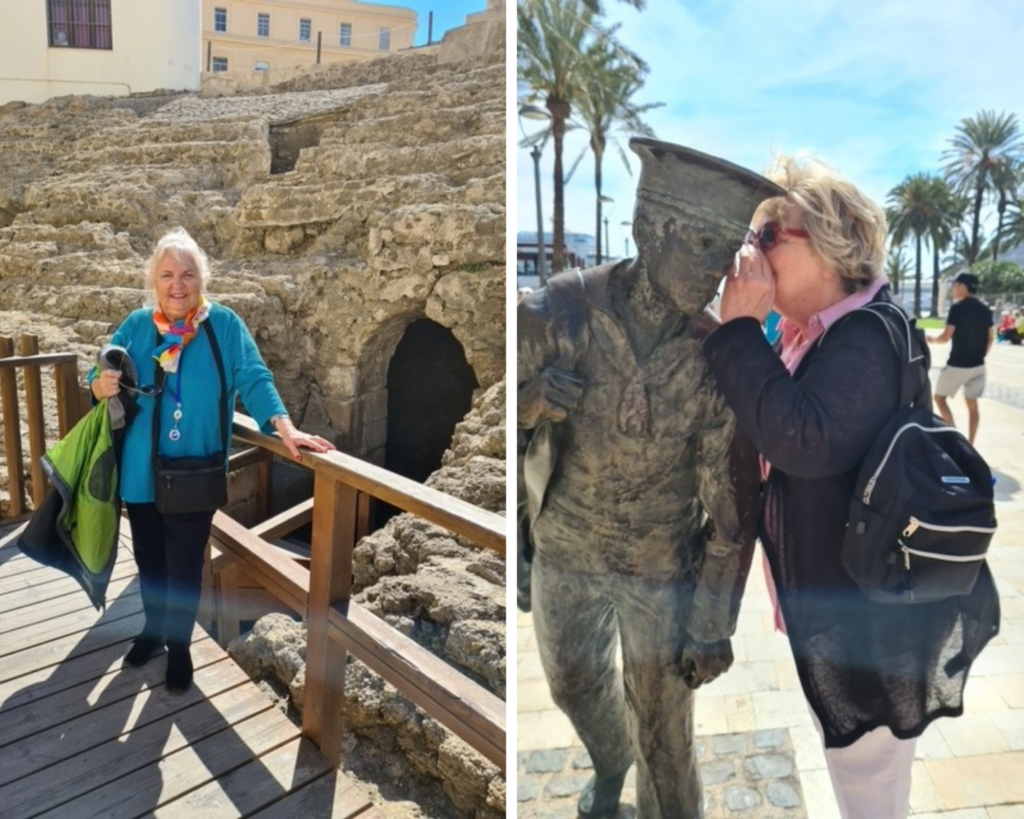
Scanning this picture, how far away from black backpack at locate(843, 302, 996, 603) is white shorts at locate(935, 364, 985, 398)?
3356 millimetres

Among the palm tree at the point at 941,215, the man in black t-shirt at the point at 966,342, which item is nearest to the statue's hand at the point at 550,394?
the palm tree at the point at 941,215

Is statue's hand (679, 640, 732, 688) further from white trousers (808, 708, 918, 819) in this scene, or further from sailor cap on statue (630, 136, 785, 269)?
sailor cap on statue (630, 136, 785, 269)

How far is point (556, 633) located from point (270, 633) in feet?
8.42

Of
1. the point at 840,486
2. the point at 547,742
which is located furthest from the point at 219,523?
the point at 840,486

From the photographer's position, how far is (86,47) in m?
19.5

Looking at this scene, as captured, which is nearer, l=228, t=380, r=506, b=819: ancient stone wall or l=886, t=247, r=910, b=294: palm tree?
l=886, t=247, r=910, b=294: palm tree

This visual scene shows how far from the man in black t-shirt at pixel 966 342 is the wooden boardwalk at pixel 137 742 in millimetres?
3052

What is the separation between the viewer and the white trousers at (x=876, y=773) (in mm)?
1741

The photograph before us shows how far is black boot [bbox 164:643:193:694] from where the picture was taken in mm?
2789

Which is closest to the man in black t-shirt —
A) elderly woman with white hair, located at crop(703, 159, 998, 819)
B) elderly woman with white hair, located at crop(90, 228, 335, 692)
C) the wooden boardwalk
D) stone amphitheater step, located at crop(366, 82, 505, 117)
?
elderly woman with white hair, located at crop(703, 159, 998, 819)

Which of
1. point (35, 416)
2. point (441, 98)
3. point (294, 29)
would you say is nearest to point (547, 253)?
point (35, 416)

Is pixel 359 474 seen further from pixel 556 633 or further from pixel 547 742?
pixel 547 742

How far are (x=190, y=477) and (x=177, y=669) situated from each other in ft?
2.52

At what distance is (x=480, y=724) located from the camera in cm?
203
